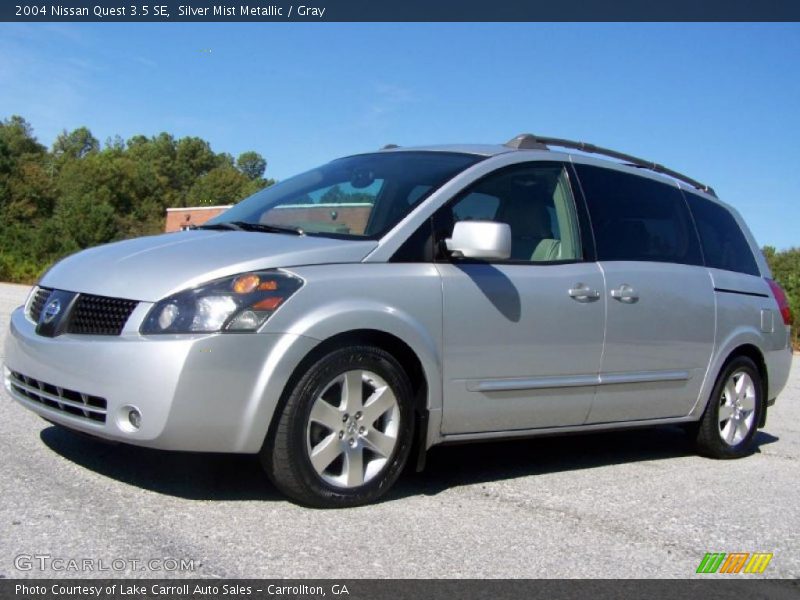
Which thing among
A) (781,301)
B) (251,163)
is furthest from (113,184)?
(781,301)

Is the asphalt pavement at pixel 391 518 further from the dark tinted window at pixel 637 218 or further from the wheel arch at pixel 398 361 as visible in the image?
the dark tinted window at pixel 637 218

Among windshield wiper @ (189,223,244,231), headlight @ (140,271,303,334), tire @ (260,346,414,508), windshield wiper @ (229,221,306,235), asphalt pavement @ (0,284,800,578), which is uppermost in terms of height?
windshield wiper @ (229,221,306,235)

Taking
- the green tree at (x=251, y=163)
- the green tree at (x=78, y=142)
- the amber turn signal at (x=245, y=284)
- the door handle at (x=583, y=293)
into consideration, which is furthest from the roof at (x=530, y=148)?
the green tree at (x=78, y=142)

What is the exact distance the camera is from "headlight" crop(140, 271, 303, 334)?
3922 mm

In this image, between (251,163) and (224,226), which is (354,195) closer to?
(224,226)

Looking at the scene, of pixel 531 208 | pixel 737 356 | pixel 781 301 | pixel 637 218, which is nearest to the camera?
pixel 531 208

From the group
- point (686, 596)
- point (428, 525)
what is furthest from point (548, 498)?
point (686, 596)

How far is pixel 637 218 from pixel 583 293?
3.10ft

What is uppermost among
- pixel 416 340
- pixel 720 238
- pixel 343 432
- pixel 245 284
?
pixel 720 238

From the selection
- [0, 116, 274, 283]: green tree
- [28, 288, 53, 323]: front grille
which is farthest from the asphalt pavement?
[0, 116, 274, 283]: green tree

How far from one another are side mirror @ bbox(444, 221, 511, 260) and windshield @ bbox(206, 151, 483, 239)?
0.30 meters

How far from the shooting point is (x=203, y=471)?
15.5 ft

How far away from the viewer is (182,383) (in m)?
3.84

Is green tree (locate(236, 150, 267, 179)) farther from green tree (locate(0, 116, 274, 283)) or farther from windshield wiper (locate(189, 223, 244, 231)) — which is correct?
windshield wiper (locate(189, 223, 244, 231))
